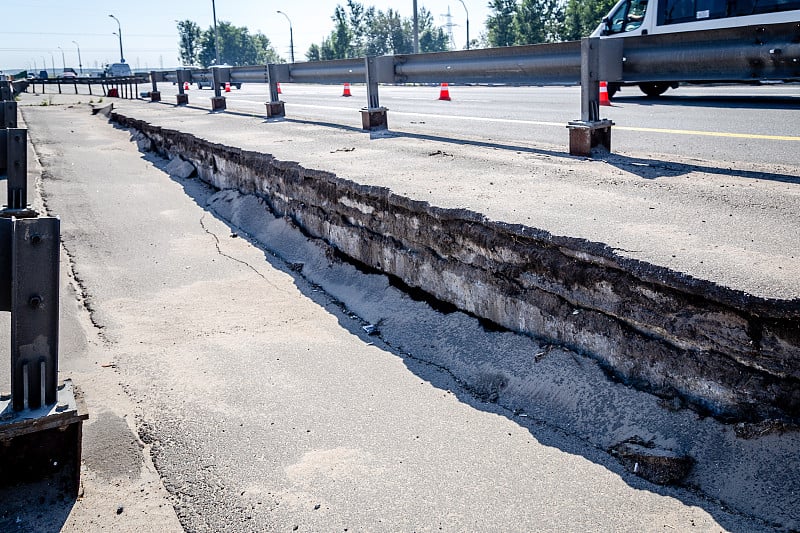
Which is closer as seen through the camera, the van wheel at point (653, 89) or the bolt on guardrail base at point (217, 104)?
the bolt on guardrail base at point (217, 104)

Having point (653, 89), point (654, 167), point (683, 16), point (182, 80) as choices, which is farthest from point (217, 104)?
point (654, 167)

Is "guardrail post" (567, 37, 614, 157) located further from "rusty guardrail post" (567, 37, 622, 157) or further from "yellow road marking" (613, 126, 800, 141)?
"yellow road marking" (613, 126, 800, 141)

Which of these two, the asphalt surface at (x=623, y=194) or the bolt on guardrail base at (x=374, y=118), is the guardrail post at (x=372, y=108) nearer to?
the bolt on guardrail base at (x=374, y=118)

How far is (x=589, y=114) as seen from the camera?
632 centimetres

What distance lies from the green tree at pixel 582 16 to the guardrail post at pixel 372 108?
Result: 57.0 m

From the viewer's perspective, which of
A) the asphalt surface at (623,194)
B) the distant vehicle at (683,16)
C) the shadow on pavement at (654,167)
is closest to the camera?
the asphalt surface at (623,194)

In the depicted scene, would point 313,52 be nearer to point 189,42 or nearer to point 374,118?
point 189,42

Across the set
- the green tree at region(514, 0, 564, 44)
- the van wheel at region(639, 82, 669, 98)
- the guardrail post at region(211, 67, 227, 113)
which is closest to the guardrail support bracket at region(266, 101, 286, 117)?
the guardrail post at region(211, 67, 227, 113)

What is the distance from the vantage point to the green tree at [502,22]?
79562 mm

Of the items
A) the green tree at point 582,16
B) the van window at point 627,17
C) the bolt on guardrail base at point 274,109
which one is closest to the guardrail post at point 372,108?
the bolt on guardrail base at point 274,109

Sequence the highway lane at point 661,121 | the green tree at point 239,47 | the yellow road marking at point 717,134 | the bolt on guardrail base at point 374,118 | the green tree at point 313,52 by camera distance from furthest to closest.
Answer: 1. the green tree at point 239,47
2. the green tree at point 313,52
3. the bolt on guardrail base at point 374,118
4. the yellow road marking at point 717,134
5. the highway lane at point 661,121

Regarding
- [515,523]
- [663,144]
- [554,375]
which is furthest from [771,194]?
[663,144]

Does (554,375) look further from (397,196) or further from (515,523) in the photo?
(397,196)

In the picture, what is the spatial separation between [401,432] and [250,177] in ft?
16.3
